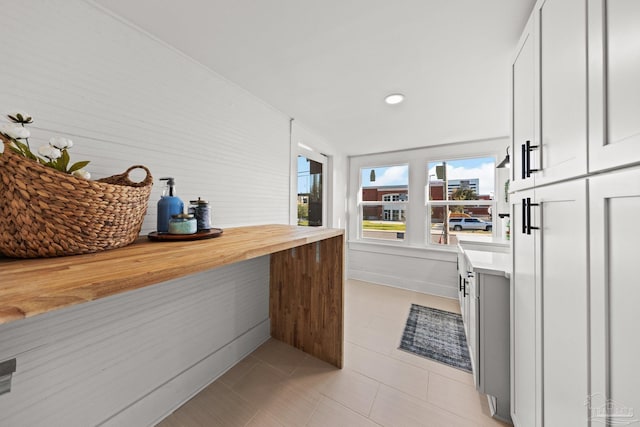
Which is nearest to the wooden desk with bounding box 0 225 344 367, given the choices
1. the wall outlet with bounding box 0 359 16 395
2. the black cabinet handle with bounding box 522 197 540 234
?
the wall outlet with bounding box 0 359 16 395

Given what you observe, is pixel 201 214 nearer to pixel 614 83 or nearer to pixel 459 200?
pixel 614 83

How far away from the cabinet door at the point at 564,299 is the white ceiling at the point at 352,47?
97 centimetres

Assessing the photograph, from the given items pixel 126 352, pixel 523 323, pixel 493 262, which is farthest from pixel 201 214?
pixel 493 262

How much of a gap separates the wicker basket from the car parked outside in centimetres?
373

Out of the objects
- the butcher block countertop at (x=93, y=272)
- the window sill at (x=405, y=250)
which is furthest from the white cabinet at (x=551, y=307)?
the window sill at (x=405, y=250)

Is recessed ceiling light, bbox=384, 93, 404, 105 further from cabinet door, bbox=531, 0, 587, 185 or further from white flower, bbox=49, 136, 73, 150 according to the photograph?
white flower, bbox=49, 136, 73, 150

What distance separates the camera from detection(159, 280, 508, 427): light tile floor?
130 cm

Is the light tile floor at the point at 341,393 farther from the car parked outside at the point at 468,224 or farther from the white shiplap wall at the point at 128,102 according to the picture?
the car parked outside at the point at 468,224

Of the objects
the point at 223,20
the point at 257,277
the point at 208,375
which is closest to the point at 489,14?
the point at 223,20

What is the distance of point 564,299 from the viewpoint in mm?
749

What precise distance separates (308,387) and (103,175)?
1.73m

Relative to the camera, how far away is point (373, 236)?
3.97 metres

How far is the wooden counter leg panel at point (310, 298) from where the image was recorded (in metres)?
1.75

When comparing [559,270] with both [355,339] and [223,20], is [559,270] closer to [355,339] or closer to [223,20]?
[355,339]
